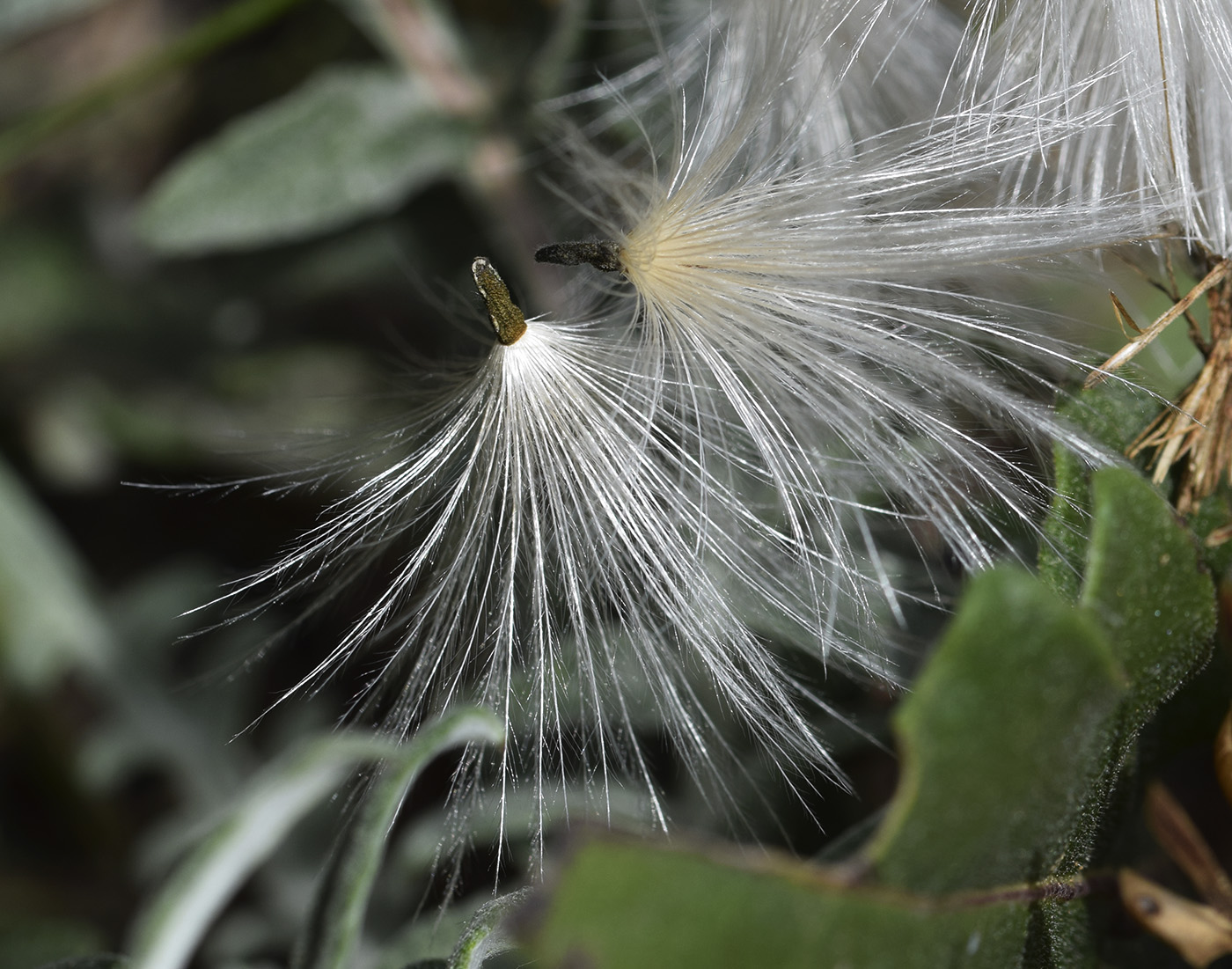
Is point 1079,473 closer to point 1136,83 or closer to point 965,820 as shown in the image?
point 965,820

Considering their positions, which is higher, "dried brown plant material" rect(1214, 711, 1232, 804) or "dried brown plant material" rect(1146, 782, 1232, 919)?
"dried brown plant material" rect(1214, 711, 1232, 804)

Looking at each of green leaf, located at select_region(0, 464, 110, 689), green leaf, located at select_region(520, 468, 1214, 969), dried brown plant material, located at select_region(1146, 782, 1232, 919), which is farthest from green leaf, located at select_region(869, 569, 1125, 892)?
green leaf, located at select_region(0, 464, 110, 689)

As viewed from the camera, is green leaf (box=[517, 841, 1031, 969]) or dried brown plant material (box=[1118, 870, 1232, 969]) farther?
dried brown plant material (box=[1118, 870, 1232, 969])

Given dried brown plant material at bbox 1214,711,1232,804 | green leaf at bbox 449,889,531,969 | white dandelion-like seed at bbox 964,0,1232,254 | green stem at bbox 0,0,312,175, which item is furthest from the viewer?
green stem at bbox 0,0,312,175

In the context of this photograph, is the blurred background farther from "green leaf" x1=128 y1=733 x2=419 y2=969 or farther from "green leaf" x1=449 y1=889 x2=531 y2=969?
"green leaf" x1=128 y1=733 x2=419 y2=969

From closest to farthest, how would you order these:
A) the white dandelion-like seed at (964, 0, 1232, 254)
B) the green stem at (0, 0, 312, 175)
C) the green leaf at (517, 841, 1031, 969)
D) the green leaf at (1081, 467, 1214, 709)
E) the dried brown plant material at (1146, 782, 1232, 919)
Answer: the green leaf at (517, 841, 1031, 969), the green leaf at (1081, 467, 1214, 709), the dried brown plant material at (1146, 782, 1232, 919), the white dandelion-like seed at (964, 0, 1232, 254), the green stem at (0, 0, 312, 175)

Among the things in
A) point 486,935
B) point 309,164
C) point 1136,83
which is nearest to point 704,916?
point 486,935
